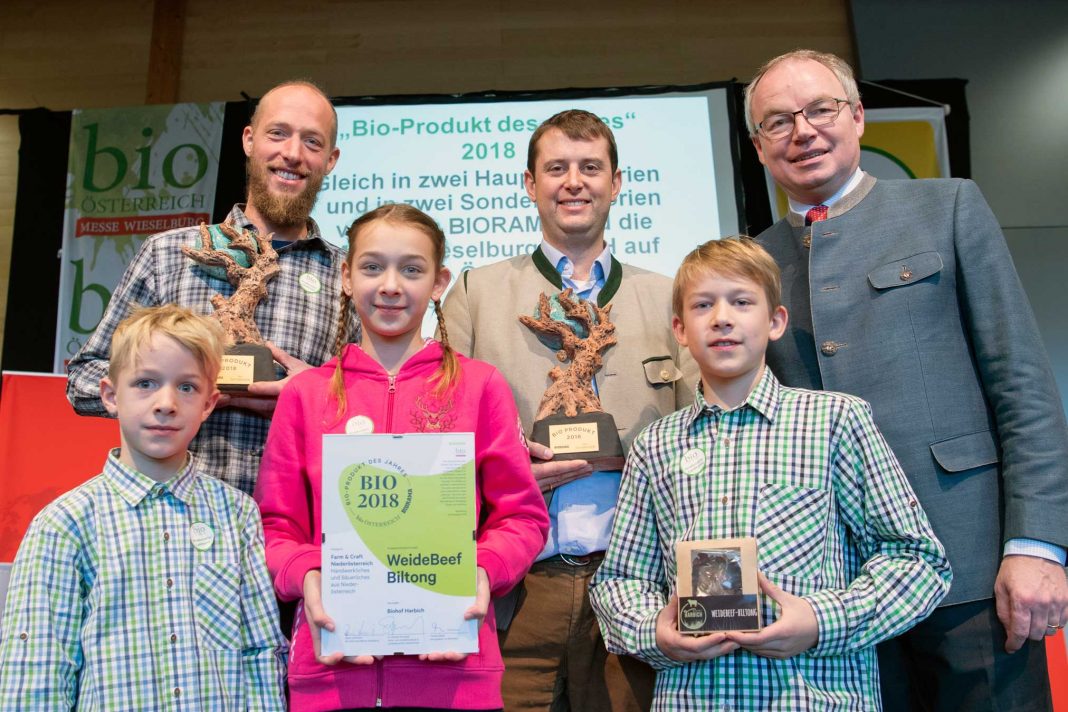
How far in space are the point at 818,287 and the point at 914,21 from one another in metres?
4.58

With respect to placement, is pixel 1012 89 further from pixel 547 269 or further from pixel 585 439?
pixel 585 439

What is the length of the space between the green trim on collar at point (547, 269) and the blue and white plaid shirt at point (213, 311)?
1.78 feet

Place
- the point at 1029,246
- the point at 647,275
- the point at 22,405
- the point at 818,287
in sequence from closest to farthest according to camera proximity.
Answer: the point at 818,287 → the point at 647,275 → the point at 22,405 → the point at 1029,246

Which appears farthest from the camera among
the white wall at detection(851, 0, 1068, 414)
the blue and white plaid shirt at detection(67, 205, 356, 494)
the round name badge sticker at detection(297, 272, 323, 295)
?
the white wall at detection(851, 0, 1068, 414)

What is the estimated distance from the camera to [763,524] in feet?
5.80

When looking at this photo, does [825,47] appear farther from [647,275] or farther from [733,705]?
[733,705]

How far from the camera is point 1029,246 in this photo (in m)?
5.70

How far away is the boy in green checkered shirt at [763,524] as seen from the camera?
1.67 m

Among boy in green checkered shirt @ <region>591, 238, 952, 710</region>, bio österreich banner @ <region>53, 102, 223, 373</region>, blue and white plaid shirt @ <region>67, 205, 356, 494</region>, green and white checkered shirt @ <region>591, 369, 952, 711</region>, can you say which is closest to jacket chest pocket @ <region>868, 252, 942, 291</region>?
boy in green checkered shirt @ <region>591, 238, 952, 710</region>

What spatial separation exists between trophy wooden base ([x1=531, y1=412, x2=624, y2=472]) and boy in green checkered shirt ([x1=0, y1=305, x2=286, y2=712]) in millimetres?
691

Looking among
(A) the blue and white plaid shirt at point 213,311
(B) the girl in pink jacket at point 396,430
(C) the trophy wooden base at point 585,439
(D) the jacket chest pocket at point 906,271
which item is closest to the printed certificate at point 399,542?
(B) the girl in pink jacket at point 396,430

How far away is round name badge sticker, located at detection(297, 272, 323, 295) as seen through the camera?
2418mm

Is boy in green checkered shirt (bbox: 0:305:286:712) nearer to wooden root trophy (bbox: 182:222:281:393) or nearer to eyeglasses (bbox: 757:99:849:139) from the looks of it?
wooden root trophy (bbox: 182:222:281:393)

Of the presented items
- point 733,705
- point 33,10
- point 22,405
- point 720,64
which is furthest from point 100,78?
point 733,705
